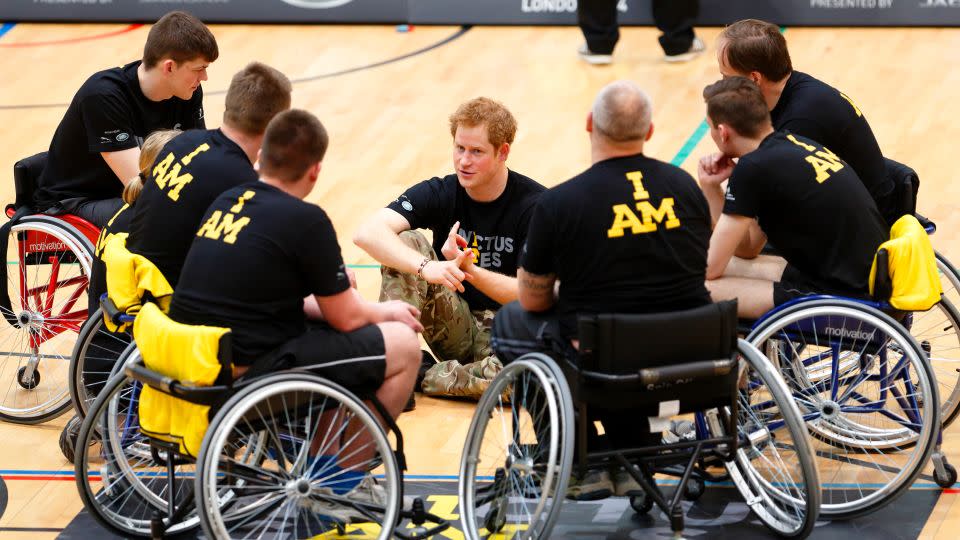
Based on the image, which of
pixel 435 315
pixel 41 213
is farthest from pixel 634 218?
pixel 41 213

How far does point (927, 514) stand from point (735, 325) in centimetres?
100

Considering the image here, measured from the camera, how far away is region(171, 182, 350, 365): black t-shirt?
3631 millimetres

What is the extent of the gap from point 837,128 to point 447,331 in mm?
1589

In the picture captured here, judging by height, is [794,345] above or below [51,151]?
below

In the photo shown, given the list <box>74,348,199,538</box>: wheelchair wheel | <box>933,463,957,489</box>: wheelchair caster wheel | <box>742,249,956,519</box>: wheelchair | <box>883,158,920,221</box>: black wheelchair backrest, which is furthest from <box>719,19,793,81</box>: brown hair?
<box>74,348,199,538</box>: wheelchair wheel

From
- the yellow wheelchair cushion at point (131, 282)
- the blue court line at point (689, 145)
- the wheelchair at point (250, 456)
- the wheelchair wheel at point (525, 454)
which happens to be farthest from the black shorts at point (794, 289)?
the blue court line at point (689, 145)

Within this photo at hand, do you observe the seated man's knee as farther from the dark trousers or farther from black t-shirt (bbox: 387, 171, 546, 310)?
the dark trousers

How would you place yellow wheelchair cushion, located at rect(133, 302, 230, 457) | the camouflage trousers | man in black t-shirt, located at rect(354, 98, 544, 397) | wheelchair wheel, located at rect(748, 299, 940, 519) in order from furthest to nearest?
the camouflage trousers → man in black t-shirt, located at rect(354, 98, 544, 397) → wheelchair wheel, located at rect(748, 299, 940, 519) → yellow wheelchair cushion, located at rect(133, 302, 230, 457)

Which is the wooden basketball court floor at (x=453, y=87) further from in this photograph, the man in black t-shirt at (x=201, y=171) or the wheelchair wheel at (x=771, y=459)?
the wheelchair wheel at (x=771, y=459)

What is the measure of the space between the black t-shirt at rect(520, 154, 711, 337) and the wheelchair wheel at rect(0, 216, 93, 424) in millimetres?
2000

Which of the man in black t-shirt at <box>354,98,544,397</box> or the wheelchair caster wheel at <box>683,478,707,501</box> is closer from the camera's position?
the wheelchair caster wheel at <box>683,478,707,501</box>

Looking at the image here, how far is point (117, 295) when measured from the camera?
4.11 meters

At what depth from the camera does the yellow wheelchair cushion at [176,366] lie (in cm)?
359

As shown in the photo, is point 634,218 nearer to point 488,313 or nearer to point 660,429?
point 660,429
